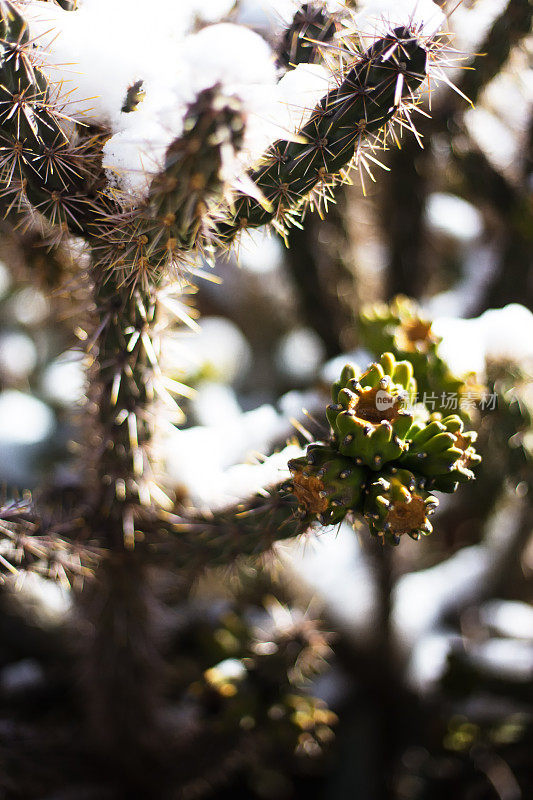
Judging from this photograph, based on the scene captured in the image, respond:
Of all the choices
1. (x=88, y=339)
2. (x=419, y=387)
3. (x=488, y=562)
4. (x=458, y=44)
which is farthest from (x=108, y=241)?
(x=488, y=562)

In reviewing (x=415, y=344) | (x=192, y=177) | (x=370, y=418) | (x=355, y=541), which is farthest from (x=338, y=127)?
(x=355, y=541)

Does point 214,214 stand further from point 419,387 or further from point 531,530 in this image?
point 531,530

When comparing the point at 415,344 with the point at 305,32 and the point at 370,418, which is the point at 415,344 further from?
the point at 305,32

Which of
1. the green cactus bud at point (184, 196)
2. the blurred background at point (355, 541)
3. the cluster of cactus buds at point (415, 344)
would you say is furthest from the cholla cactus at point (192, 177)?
the blurred background at point (355, 541)

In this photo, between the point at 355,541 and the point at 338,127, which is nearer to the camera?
the point at 338,127

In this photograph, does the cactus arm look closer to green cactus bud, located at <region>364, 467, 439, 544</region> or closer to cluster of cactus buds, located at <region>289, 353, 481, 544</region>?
cluster of cactus buds, located at <region>289, 353, 481, 544</region>

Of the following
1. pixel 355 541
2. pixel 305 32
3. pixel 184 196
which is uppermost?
pixel 305 32

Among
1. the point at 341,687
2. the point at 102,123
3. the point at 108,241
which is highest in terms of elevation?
the point at 102,123
